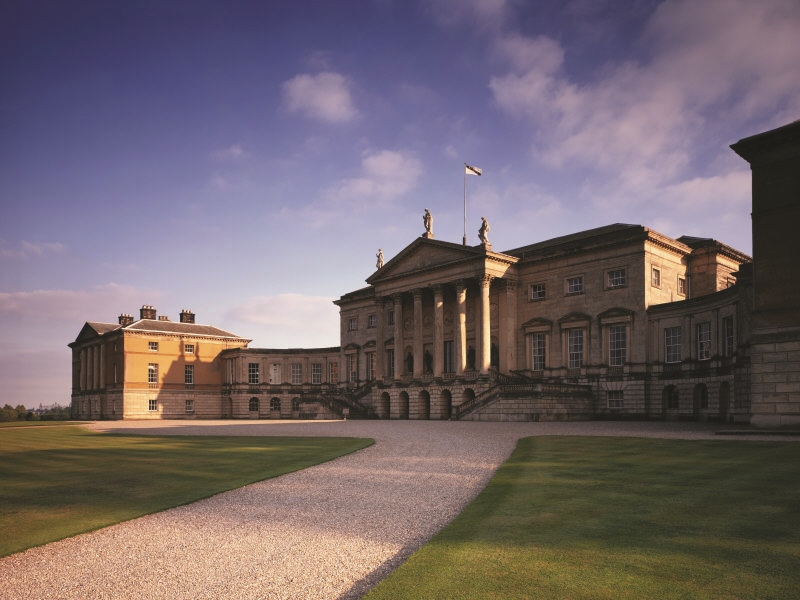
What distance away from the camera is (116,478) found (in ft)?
55.2

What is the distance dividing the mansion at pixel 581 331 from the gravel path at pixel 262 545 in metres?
18.8

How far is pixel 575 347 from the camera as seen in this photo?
5041 cm

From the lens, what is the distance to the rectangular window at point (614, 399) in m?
46.8

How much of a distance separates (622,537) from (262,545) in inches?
213

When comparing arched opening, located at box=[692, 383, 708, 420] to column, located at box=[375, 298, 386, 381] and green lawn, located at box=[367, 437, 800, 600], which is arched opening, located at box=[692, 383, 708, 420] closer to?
green lawn, located at box=[367, 437, 800, 600]

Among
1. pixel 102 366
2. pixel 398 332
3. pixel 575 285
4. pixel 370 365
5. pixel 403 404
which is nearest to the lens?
pixel 575 285

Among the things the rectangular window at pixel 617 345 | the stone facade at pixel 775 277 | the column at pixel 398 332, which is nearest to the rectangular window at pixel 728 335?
the rectangular window at pixel 617 345

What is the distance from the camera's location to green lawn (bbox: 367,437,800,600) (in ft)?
24.6

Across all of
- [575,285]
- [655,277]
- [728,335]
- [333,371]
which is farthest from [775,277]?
[333,371]

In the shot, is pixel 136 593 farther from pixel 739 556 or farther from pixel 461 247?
pixel 461 247

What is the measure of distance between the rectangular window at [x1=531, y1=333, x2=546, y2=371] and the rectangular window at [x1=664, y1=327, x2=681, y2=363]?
10.1 metres

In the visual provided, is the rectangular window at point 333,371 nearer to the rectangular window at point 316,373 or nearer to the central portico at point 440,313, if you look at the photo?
the rectangular window at point 316,373

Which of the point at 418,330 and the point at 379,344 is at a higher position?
the point at 418,330

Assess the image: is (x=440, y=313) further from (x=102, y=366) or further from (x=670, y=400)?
(x=102, y=366)
